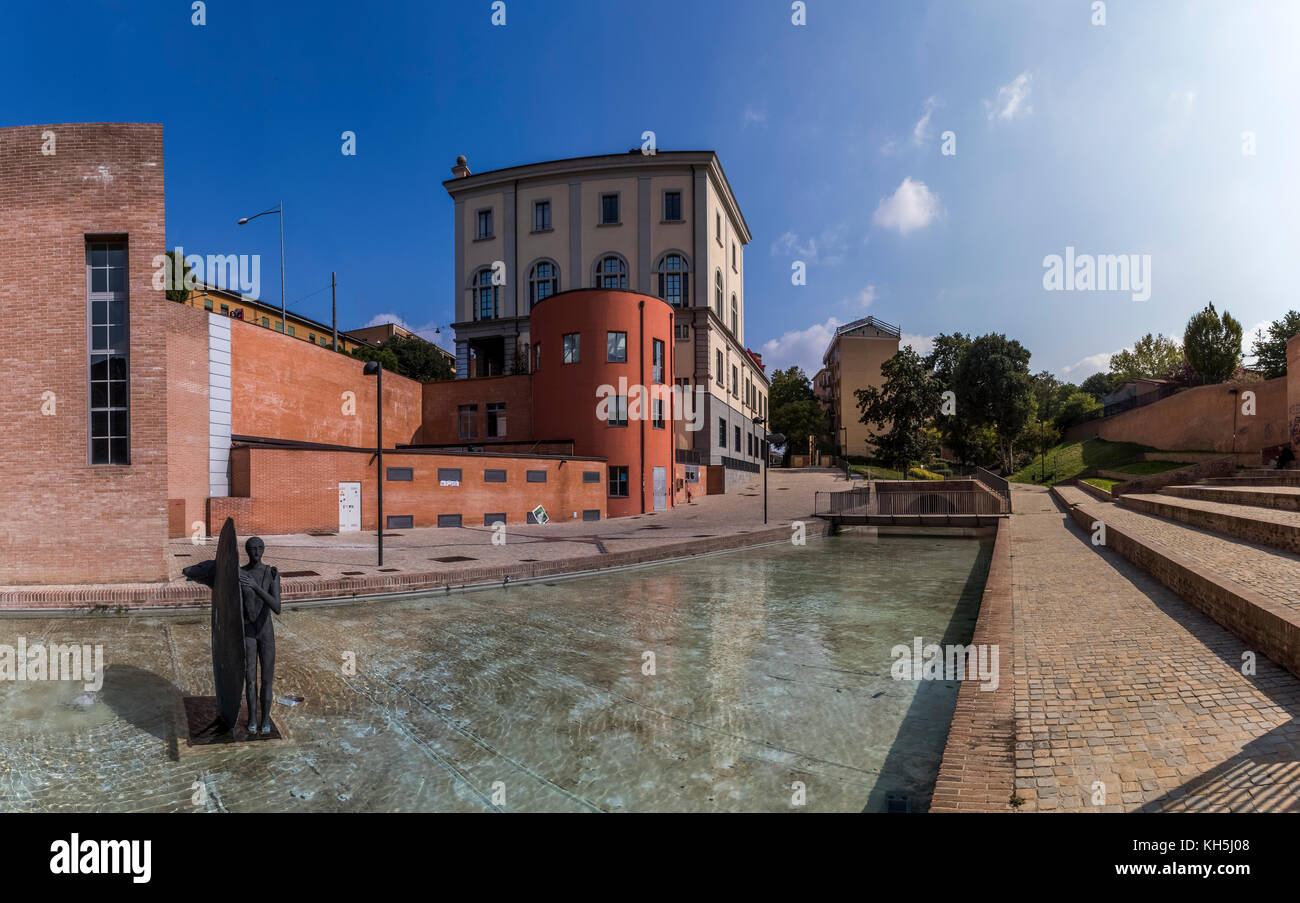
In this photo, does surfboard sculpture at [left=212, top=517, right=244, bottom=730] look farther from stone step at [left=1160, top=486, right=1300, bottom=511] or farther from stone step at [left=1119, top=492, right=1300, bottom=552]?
stone step at [left=1160, top=486, right=1300, bottom=511]

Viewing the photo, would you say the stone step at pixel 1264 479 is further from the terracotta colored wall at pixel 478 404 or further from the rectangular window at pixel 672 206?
the rectangular window at pixel 672 206

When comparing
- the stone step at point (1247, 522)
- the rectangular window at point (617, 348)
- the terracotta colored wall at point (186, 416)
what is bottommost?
the stone step at point (1247, 522)

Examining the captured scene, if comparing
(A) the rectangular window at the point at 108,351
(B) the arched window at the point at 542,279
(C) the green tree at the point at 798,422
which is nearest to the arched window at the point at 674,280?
(B) the arched window at the point at 542,279

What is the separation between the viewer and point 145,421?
1139 centimetres

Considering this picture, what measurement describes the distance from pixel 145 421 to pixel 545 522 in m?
15.2

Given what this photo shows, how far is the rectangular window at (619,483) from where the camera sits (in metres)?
28.8

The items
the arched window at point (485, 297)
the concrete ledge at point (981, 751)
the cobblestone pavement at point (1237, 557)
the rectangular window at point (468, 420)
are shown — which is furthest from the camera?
the arched window at point (485, 297)

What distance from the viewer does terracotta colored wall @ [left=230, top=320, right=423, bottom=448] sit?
72.4ft

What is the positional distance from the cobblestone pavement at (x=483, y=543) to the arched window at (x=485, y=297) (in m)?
23.8

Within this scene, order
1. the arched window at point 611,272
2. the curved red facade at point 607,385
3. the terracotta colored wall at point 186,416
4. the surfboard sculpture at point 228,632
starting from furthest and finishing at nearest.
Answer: the arched window at point 611,272
the curved red facade at point 607,385
the terracotta colored wall at point 186,416
the surfboard sculpture at point 228,632

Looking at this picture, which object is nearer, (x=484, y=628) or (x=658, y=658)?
(x=658, y=658)

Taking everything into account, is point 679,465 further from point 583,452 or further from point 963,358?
point 963,358

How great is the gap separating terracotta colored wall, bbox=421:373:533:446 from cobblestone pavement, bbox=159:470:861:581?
9.63 metres
